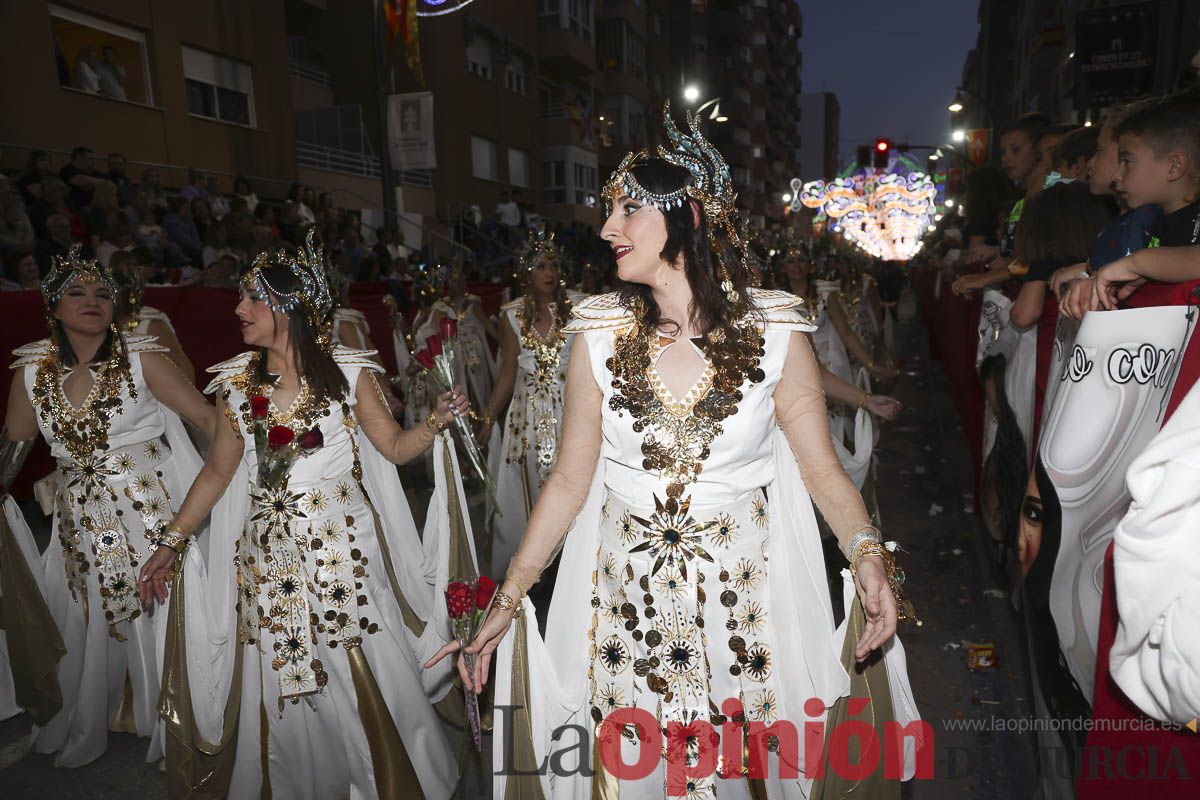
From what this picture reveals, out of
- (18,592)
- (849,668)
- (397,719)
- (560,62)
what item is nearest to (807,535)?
(849,668)

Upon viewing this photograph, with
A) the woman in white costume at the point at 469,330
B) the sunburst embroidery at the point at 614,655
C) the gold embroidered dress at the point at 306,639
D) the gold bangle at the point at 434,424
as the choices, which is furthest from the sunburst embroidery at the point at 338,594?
the woman in white costume at the point at 469,330

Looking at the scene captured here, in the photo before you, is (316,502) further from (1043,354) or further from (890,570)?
(1043,354)

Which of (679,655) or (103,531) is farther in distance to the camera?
(103,531)

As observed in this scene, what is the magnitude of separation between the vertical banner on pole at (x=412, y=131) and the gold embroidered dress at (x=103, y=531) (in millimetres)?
12810

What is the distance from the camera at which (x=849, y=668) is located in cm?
238

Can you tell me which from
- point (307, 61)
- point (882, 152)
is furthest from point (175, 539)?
point (307, 61)

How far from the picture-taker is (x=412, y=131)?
52.2 feet

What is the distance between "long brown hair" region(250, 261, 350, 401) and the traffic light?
22.5 metres

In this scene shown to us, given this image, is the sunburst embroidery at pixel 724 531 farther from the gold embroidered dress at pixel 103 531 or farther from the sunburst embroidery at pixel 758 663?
the gold embroidered dress at pixel 103 531

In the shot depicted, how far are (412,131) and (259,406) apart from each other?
556 inches

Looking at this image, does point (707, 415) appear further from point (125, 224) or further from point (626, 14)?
point (626, 14)

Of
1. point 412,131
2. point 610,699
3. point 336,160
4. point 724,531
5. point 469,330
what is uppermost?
point 336,160

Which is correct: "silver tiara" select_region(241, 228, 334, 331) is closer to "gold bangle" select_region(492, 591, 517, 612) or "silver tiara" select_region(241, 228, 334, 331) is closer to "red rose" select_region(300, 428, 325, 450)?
"red rose" select_region(300, 428, 325, 450)

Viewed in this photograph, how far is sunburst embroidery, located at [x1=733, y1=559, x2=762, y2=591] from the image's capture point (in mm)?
2420
